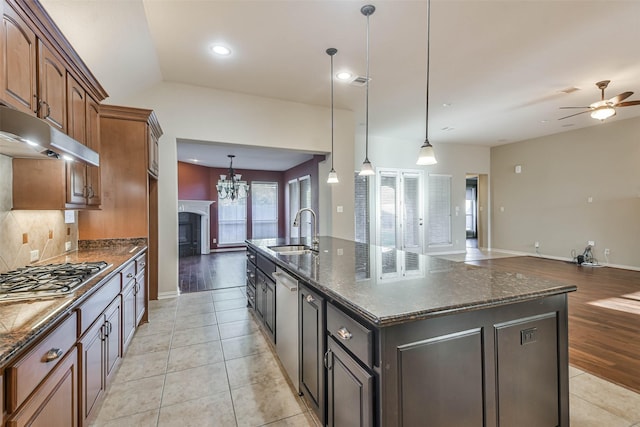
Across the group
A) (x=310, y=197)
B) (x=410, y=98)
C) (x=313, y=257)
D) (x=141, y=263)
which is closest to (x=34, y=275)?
(x=141, y=263)

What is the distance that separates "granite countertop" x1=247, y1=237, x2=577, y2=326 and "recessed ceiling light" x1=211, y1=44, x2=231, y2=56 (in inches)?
99.5

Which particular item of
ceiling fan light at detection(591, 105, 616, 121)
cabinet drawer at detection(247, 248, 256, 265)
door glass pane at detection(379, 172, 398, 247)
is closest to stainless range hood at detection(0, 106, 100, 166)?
cabinet drawer at detection(247, 248, 256, 265)

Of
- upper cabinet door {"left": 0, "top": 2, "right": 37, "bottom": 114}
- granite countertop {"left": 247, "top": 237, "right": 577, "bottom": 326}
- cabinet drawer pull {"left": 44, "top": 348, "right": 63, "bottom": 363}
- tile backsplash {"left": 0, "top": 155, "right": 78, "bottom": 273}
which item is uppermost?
upper cabinet door {"left": 0, "top": 2, "right": 37, "bottom": 114}

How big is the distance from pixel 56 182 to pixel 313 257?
1.92 metres

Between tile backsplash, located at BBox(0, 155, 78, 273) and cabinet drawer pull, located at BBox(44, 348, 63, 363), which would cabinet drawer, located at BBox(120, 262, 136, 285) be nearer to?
tile backsplash, located at BBox(0, 155, 78, 273)

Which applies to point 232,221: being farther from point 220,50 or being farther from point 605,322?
point 605,322

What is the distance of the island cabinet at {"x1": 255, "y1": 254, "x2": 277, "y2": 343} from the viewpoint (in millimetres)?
2496

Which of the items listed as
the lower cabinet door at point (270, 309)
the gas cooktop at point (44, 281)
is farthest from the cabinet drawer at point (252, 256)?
the gas cooktop at point (44, 281)

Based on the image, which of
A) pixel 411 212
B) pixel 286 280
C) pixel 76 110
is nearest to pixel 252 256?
pixel 286 280

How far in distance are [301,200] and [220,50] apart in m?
5.03

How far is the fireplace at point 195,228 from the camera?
8.52 meters

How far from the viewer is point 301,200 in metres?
8.07

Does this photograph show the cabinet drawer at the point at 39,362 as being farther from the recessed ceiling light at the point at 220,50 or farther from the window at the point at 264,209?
the window at the point at 264,209

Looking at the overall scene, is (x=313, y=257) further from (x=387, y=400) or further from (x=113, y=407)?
(x=113, y=407)
